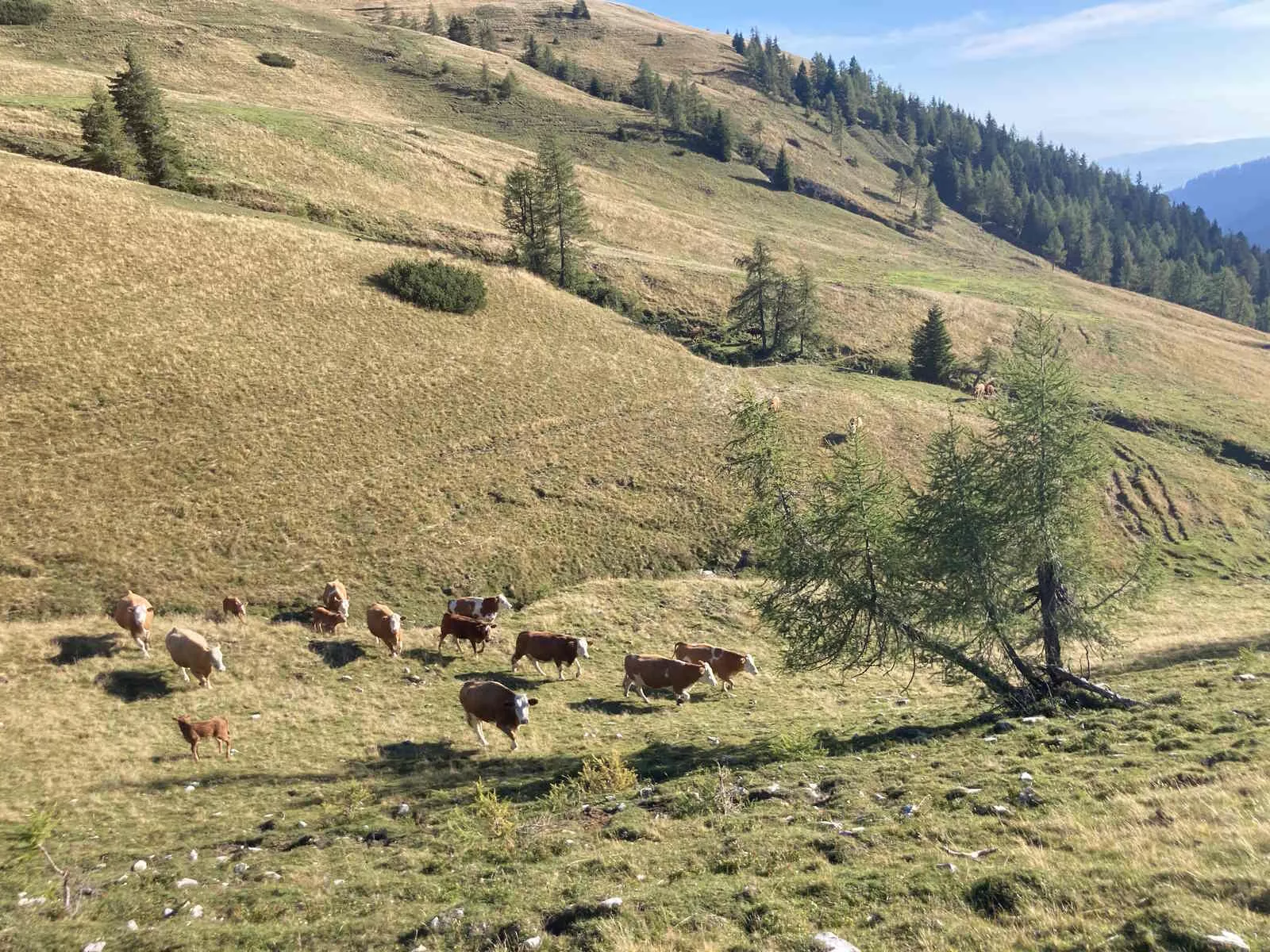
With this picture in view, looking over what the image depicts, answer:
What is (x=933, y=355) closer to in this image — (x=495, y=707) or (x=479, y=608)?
(x=479, y=608)

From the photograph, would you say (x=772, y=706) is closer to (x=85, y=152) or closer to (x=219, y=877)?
(x=219, y=877)

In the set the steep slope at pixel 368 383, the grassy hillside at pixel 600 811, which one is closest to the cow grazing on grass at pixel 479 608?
the steep slope at pixel 368 383

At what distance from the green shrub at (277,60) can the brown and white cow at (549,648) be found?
11234 centimetres

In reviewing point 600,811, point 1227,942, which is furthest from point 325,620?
point 1227,942

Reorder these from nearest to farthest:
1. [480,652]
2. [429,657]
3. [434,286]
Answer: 1. [429,657]
2. [480,652]
3. [434,286]

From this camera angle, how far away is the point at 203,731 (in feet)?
47.4

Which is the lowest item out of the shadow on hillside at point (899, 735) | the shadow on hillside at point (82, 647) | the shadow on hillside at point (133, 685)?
the shadow on hillside at point (82, 647)

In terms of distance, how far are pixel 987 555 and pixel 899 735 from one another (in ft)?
16.6

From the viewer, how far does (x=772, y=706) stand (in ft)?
65.2

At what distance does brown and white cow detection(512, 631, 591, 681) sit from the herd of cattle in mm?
25

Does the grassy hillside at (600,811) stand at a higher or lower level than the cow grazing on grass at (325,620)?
higher

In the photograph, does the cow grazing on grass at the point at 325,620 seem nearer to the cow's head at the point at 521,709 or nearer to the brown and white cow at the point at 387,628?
the brown and white cow at the point at 387,628

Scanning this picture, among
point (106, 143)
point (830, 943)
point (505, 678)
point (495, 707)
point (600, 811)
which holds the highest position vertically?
point (106, 143)

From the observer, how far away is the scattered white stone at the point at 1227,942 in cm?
571
